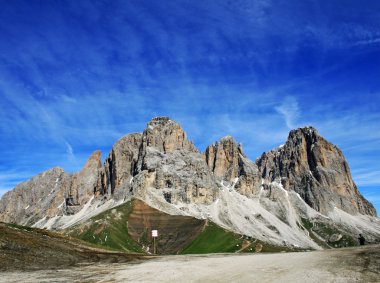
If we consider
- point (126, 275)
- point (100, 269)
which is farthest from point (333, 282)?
point (100, 269)

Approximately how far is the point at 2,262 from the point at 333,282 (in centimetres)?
3116

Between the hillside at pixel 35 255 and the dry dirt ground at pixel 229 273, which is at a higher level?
the hillside at pixel 35 255

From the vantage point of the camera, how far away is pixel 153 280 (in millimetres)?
30391

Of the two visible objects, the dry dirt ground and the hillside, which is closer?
the dry dirt ground

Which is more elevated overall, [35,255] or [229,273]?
[35,255]

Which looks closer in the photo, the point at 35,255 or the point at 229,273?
the point at 229,273

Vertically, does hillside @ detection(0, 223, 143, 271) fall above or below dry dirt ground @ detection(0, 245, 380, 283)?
above

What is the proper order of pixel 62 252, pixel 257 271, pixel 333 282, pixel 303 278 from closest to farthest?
pixel 333 282 < pixel 303 278 < pixel 257 271 < pixel 62 252

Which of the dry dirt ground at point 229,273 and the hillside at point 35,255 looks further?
the hillside at point 35,255

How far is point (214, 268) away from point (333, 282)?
43.9 feet

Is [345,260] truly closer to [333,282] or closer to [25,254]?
[333,282]

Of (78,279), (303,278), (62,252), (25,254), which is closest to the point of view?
(303,278)

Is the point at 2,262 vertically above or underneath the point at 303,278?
above

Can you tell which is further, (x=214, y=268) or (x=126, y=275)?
(x=214, y=268)
